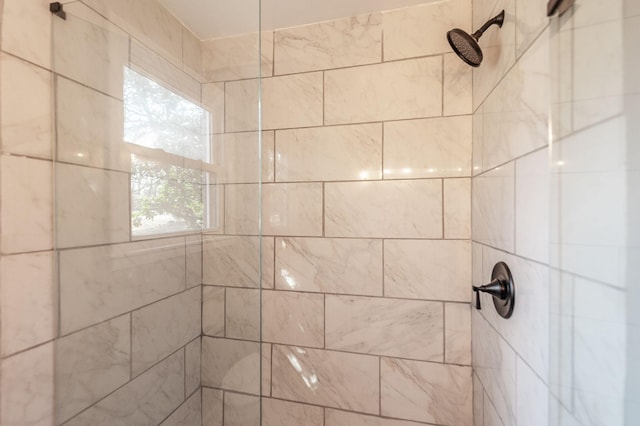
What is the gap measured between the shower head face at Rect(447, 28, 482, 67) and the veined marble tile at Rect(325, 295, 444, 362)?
94 cm

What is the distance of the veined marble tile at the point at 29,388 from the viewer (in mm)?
647

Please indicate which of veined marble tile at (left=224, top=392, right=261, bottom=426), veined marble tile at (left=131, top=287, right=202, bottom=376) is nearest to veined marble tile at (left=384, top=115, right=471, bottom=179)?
veined marble tile at (left=131, top=287, right=202, bottom=376)

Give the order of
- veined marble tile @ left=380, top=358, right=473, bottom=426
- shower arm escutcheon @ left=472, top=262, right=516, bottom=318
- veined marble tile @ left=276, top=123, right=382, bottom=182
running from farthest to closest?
1. veined marble tile @ left=276, top=123, right=382, bottom=182
2. veined marble tile @ left=380, top=358, right=473, bottom=426
3. shower arm escutcheon @ left=472, top=262, right=516, bottom=318

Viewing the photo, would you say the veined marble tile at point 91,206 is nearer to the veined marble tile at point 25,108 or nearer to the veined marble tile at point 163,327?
the veined marble tile at point 25,108

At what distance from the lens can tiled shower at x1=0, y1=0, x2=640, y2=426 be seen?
483 mm

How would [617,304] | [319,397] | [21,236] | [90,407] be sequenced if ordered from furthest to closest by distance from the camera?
[319,397], [90,407], [21,236], [617,304]

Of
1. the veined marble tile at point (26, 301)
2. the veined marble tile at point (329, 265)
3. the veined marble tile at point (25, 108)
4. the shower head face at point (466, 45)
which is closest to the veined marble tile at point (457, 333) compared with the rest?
the veined marble tile at point (329, 265)

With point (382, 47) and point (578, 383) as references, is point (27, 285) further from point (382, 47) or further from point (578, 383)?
point (382, 47)

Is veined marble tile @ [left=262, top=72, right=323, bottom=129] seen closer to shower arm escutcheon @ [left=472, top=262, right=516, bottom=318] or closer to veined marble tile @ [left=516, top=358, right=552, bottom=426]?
shower arm escutcheon @ [left=472, top=262, right=516, bottom=318]

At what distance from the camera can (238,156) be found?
1.23 meters

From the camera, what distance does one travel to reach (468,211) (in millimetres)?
1142

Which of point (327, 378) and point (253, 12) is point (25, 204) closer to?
point (253, 12)

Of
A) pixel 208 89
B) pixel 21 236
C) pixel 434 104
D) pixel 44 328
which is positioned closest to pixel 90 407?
pixel 44 328

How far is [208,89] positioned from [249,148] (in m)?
0.32
